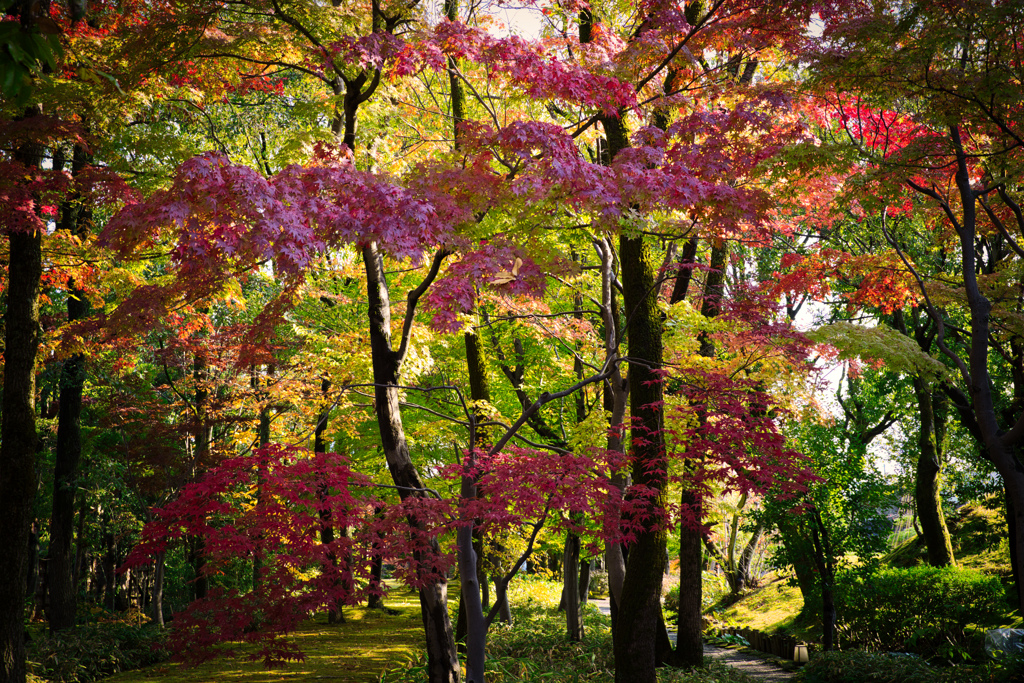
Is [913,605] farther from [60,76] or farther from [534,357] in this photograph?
[60,76]

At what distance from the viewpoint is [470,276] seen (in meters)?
6.76

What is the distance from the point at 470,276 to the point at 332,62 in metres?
2.78

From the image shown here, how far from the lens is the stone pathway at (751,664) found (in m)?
10.4

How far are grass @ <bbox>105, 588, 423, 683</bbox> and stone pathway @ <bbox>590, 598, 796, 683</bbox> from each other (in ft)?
18.5

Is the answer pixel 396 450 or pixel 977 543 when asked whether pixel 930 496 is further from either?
pixel 396 450

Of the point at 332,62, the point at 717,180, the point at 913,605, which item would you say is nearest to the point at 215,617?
the point at 332,62

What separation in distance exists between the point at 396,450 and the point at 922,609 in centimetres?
888

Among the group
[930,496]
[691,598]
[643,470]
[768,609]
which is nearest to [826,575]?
[691,598]

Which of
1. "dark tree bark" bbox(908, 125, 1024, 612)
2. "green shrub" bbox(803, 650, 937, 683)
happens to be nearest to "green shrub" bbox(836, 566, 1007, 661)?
"green shrub" bbox(803, 650, 937, 683)

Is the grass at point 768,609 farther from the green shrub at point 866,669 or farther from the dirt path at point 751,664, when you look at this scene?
the green shrub at point 866,669

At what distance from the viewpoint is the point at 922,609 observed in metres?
10.0

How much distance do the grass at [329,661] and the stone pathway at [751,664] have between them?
5637mm

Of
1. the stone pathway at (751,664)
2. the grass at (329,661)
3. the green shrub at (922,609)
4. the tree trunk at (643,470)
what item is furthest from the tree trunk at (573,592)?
the tree trunk at (643,470)

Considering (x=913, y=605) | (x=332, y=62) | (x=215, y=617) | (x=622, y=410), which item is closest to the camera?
(x=215, y=617)
